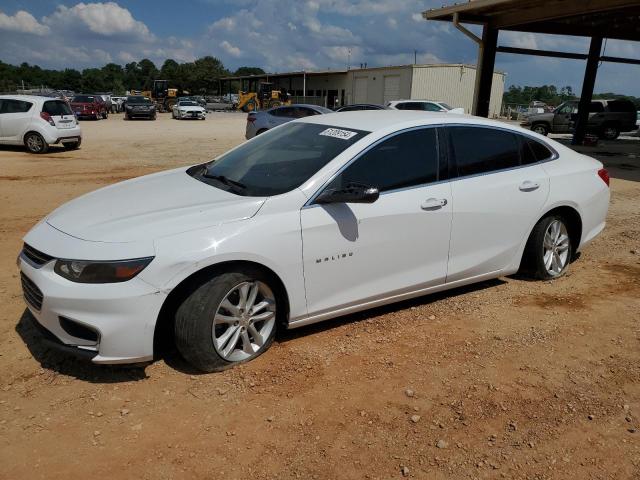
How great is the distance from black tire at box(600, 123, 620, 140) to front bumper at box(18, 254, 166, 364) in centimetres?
2689

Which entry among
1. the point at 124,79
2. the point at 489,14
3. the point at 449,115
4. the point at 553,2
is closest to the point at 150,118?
the point at 489,14

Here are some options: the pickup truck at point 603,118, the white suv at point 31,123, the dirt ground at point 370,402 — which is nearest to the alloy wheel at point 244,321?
the dirt ground at point 370,402

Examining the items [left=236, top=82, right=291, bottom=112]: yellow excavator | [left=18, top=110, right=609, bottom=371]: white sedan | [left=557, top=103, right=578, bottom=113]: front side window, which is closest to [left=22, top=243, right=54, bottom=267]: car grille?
[left=18, top=110, right=609, bottom=371]: white sedan

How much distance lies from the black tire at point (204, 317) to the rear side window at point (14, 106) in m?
14.6

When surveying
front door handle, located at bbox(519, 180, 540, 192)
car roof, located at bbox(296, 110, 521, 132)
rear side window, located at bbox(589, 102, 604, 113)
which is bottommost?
front door handle, located at bbox(519, 180, 540, 192)

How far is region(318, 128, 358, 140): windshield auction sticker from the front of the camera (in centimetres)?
383

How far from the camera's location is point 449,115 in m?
4.38

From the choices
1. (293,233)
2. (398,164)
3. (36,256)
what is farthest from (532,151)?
(36,256)

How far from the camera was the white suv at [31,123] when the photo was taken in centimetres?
1476

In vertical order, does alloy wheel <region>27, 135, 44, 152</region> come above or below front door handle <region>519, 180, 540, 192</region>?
below

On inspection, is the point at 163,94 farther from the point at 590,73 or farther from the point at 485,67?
the point at 590,73

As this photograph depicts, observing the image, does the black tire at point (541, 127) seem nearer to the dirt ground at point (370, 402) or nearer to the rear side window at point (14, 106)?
the rear side window at point (14, 106)

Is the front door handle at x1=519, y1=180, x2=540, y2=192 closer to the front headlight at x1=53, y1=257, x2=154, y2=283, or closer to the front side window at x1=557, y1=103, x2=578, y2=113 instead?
the front headlight at x1=53, y1=257, x2=154, y2=283

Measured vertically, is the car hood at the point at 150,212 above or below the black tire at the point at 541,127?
above
